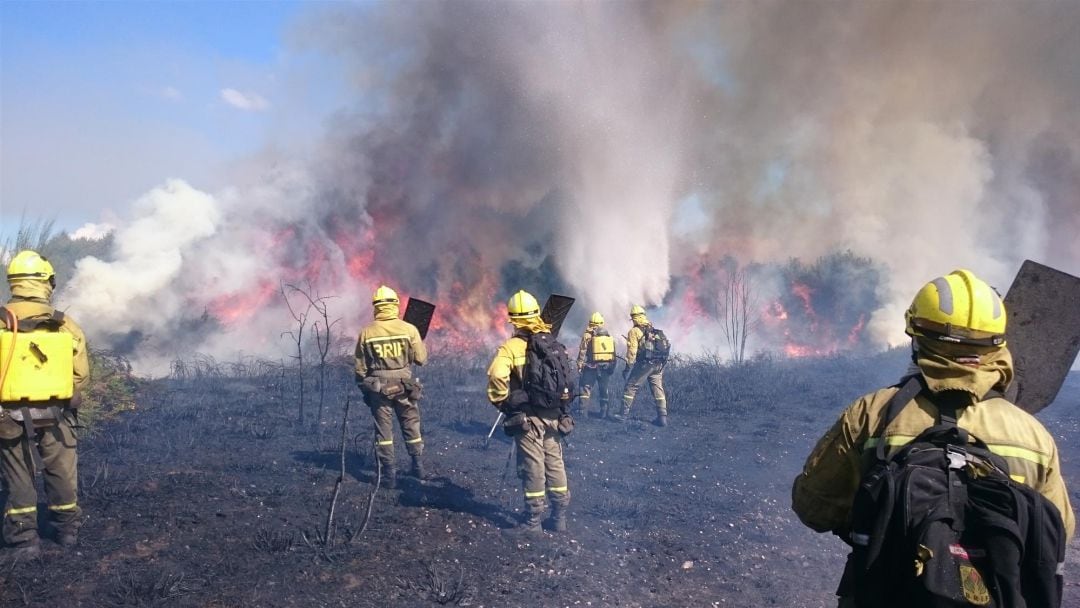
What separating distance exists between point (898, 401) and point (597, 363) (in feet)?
35.1

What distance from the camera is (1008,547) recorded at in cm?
182

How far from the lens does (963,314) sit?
2.21 m

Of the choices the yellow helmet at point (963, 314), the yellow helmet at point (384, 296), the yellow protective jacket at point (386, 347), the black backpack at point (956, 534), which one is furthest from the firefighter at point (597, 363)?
the black backpack at point (956, 534)

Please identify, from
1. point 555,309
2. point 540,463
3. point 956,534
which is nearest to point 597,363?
point 555,309

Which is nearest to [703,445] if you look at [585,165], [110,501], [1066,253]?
[110,501]

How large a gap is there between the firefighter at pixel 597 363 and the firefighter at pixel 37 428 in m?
8.45

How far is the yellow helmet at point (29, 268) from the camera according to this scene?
5371 mm

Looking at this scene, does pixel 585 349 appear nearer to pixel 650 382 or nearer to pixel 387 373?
pixel 650 382

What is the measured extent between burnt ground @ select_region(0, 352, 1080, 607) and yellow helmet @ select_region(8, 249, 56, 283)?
212 centimetres

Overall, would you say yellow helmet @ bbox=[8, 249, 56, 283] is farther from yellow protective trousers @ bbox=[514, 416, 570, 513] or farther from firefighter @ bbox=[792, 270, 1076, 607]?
firefighter @ bbox=[792, 270, 1076, 607]

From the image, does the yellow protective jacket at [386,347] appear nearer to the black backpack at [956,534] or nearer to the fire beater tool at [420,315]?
the fire beater tool at [420,315]

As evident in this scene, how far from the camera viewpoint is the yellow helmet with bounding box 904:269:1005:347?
7.18 feet

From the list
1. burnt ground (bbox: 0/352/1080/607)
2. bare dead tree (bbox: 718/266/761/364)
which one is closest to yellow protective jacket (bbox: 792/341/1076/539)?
burnt ground (bbox: 0/352/1080/607)

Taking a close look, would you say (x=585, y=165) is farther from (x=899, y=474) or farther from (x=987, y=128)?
(x=899, y=474)
